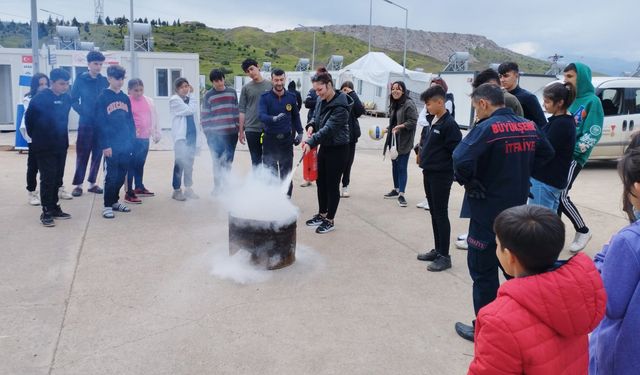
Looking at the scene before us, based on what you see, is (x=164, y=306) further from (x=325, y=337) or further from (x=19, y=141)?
(x=19, y=141)

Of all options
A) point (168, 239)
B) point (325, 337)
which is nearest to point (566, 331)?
point (325, 337)

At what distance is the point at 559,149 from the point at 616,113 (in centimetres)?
771

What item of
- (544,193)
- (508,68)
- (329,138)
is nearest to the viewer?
(544,193)

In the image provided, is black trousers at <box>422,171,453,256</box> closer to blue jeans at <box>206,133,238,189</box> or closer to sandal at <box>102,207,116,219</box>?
blue jeans at <box>206,133,238,189</box>

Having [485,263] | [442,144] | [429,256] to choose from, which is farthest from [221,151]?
[485,263]

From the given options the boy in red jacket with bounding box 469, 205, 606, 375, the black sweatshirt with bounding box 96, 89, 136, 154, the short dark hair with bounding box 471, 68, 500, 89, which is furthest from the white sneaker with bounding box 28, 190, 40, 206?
the boy in red jacket with bounding box 469, 205, 606, 375

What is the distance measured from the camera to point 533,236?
71.1 inches

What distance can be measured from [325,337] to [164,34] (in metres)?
88.9

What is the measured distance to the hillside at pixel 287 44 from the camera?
143 ft

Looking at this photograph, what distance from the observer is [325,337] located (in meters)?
3.54

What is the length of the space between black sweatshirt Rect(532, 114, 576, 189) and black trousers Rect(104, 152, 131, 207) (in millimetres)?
4887

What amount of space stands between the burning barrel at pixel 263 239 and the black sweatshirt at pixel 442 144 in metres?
1.39

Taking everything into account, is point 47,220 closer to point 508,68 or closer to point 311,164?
point 311,164

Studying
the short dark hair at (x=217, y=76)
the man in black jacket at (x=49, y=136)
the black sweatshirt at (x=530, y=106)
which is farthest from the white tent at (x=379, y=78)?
the black sweatshirt at (x=530, y=106)
